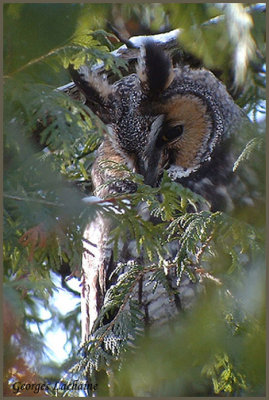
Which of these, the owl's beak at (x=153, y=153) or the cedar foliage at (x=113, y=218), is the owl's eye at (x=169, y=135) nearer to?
the owl's beak at (x=153, y=153)

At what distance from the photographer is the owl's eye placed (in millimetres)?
2721

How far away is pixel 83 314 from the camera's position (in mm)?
2592

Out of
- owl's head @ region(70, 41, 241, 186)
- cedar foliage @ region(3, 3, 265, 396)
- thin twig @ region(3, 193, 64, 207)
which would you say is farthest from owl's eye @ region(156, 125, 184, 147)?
thin twig @ region(3, 193, 64, 207)

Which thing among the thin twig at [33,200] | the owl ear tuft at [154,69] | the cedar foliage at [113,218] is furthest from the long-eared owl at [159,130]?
the thin twig at [33,200]

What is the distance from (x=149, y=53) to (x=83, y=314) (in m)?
1.10

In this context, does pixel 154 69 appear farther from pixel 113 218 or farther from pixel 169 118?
pixel 113 218

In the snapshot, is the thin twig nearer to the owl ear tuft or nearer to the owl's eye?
the owl ear tuft

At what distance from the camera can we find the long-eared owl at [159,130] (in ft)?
8.28

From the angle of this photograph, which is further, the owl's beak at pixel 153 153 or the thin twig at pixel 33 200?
the owl's beak at pixel 153 153

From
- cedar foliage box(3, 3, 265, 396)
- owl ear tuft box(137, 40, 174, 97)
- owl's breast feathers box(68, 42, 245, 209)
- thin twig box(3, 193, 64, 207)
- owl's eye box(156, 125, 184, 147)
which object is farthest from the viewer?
owl's eye box(156, 125, 184, 147)

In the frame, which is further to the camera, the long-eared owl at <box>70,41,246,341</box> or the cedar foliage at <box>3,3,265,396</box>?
the long-eared owl at <box>70,41,246,341</box>

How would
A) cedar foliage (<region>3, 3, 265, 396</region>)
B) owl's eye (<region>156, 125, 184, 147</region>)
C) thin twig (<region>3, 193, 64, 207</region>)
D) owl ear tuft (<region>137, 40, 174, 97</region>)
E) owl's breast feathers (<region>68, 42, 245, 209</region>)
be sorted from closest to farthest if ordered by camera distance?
1. cedar foliage (<region>3, 3, 265, 396</region>)
2. thin twig (<region>3, 193, 64, 207</region>)
3. owl ear tuft (<region>137, 40, 174, 97</region>)
4. owl's breast feathers (<region>68, 42, 245, 209</region>)
5. owl's eye (<region>156, 125, 184, 147</region>)

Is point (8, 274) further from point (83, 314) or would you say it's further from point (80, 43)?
point (80, 43)

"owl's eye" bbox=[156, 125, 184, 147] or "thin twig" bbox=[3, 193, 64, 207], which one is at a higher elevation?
"thin twig" bbox=[3, 193, 64, 207]
